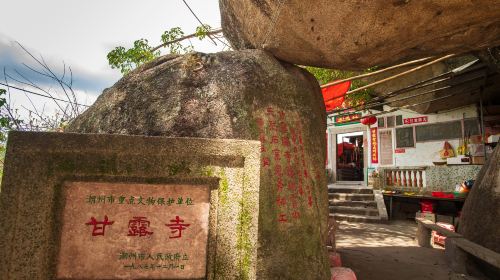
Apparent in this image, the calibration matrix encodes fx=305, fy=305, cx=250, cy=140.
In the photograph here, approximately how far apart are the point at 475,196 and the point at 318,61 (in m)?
4.13

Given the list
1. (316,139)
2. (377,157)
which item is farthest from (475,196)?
(377,157)

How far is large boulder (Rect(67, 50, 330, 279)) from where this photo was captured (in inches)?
119

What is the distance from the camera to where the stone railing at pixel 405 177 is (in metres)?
11.2

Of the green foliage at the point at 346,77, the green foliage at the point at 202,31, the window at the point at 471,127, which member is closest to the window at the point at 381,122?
the green foliage at the point at 346,77

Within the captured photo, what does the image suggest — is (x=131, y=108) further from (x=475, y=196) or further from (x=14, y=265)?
(x=475, y=196)

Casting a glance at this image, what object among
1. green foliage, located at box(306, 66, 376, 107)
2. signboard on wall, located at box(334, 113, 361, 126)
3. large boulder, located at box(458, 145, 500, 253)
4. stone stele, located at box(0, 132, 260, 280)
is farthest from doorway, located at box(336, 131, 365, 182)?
stone stele, located at box(0, 132, 260, 280)

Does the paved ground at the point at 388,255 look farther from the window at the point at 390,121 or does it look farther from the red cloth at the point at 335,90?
the window at the point at 390,121

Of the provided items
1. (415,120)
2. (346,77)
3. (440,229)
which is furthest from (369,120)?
(440,229)

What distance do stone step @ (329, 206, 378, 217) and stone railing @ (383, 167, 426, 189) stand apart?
1.67 metres

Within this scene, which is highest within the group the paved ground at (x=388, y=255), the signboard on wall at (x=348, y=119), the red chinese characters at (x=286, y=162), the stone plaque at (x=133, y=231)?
the signboard on wall at (x=348, y=119)

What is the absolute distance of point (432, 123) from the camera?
40.9 ft

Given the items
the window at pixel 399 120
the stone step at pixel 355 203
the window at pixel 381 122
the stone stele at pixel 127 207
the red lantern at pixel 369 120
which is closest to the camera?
the stone stele at pixel 127 207

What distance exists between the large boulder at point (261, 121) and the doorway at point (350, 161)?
13769mm

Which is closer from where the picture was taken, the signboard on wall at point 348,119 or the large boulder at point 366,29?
the large boulder at point 366,29
